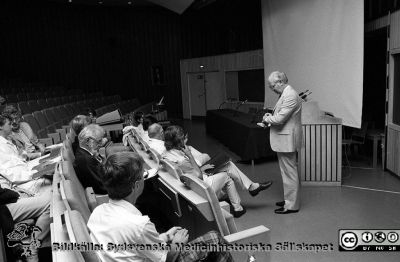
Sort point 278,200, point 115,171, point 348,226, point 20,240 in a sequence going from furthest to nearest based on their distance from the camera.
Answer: point 278,200
point 348,226
point 20,240
point 115,171

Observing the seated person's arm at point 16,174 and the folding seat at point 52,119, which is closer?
the seated person's arm at point 16,174

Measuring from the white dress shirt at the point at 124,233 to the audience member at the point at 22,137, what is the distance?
3417mm

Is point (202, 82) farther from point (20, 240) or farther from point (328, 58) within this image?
point (20, 240)

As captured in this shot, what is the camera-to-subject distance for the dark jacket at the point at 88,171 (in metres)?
2.75

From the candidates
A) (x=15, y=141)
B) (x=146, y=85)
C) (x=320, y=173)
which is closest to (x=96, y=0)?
(x=146, y=85)

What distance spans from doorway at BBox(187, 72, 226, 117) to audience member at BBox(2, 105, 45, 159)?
24.4 ft

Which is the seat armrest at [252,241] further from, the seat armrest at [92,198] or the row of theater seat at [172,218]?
the seat armrest at [92,198]

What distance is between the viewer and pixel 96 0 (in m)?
12.5

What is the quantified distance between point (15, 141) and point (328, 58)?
178 inches

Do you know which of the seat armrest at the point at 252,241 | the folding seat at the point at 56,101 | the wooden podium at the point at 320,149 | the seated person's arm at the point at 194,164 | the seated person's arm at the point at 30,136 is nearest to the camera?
the seat armrest at the point at 252,241

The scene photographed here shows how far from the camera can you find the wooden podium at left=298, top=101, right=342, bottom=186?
15.5 feet

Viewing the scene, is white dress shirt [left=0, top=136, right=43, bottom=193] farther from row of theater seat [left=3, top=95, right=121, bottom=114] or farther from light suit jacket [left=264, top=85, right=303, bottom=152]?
row of theater seat [left=3, top=95, right=121, bottom=114]

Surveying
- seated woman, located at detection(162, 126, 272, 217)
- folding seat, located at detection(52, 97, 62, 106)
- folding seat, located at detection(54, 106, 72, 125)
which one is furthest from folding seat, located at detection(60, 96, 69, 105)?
seated woman, located at detection(162, 126, 272, 217)

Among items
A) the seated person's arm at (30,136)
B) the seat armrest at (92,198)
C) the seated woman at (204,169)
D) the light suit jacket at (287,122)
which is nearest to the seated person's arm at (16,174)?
the seat armrest at (92,198)
